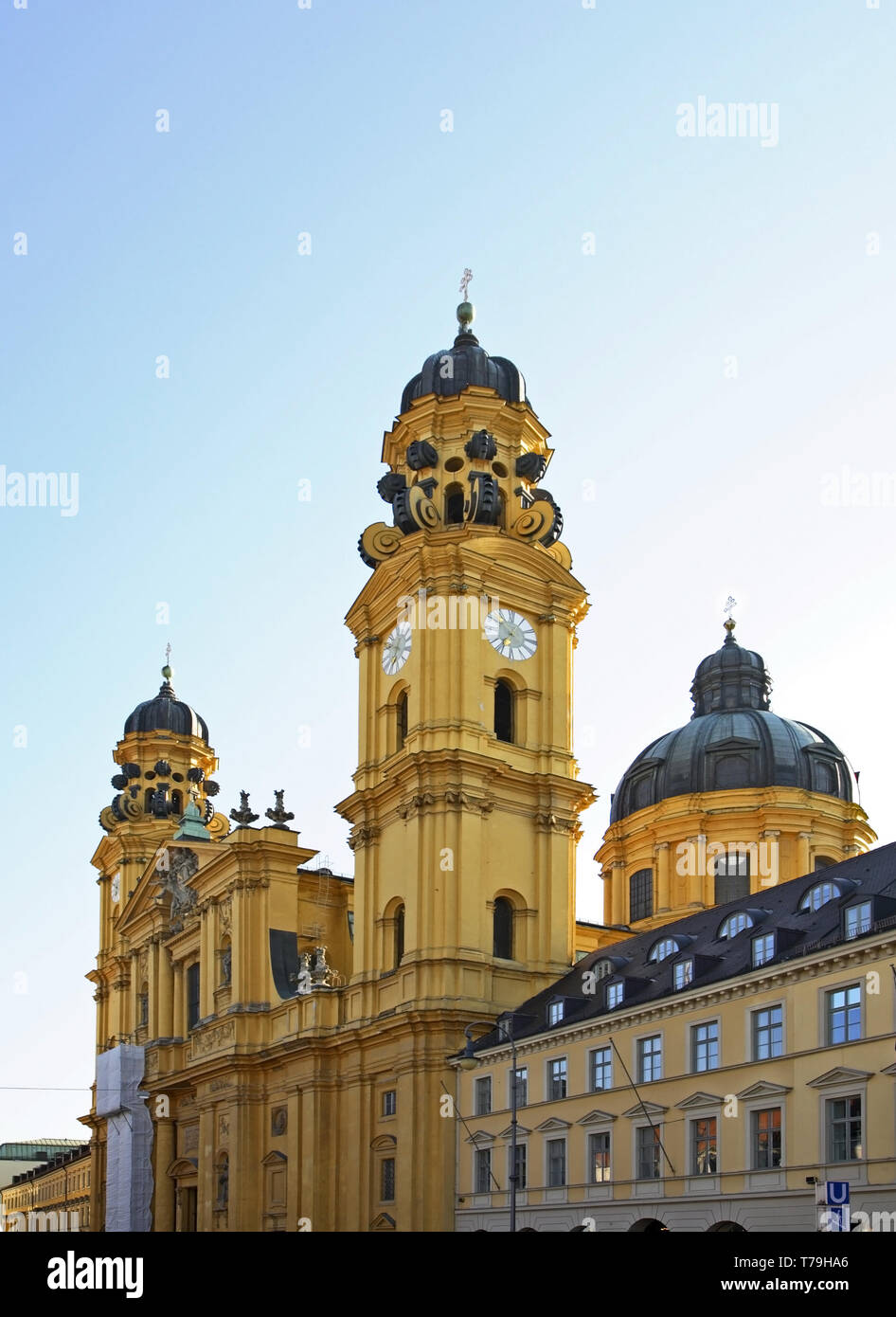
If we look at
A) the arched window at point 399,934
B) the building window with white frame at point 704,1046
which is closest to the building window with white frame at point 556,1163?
the building window with white frame at point 704,1046

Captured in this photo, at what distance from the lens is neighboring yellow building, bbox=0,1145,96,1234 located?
11581cm

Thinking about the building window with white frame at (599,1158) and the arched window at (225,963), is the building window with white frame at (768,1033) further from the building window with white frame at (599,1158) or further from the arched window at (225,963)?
the arched window at (225,963)

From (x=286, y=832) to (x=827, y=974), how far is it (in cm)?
3785

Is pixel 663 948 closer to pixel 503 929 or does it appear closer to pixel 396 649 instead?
pixel 503 929

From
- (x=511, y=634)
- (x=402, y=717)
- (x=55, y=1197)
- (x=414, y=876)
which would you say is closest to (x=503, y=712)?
(x=511, y=634)

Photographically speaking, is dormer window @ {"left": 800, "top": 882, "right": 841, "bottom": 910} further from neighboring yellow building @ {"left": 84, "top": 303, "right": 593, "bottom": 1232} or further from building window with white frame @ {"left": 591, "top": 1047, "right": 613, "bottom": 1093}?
neighboring yellow building @ {"left": 84, "top": 303, "right": 593, "bottom": 1232}

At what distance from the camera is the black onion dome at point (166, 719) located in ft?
330

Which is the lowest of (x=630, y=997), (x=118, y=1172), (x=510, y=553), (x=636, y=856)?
(x=118, y=1172)

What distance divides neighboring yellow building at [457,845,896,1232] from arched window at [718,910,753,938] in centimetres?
6

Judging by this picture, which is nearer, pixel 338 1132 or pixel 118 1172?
pixel 338 1132

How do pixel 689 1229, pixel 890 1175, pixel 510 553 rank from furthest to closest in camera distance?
1. pixel 510 553
2. pixel 689 1229
3. pixel 890 1175
